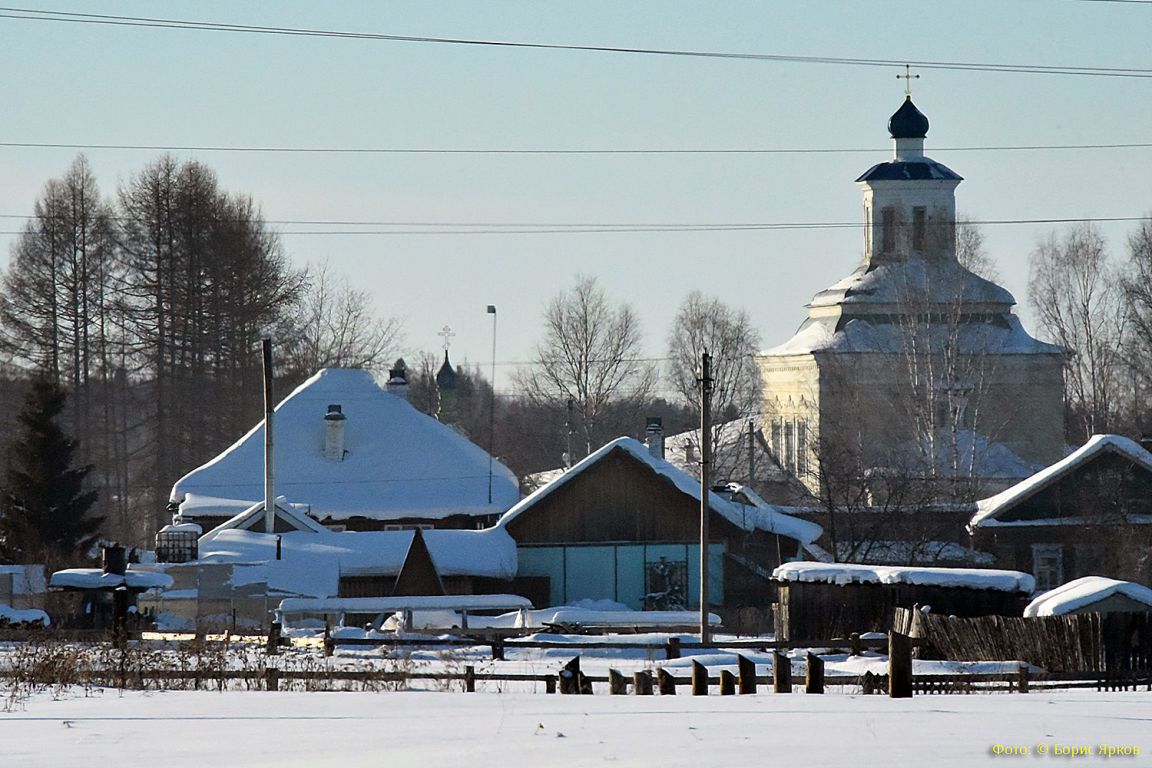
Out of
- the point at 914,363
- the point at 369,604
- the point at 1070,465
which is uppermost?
the point at 914,363

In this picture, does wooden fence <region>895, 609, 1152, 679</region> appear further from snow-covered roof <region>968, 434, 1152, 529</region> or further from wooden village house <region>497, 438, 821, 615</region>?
snow-covered roof <region>968, 434, 1152, 529</region>

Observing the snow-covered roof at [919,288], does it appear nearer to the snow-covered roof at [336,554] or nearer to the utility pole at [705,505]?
the snow-covered roof at [336,554]

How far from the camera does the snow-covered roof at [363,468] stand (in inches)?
2004

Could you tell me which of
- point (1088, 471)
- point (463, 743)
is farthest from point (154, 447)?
point (463, 743)

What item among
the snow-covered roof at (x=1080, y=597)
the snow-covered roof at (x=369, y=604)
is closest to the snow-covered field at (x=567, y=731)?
the snow-covered roof at (x=1080, y=597)

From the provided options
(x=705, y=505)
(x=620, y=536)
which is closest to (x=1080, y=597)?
(x=705, y=505)

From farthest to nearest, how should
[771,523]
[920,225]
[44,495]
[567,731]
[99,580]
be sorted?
[920,225], [44,495], [771,523], [99,580], [567,731]

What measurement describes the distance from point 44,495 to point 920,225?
3758cm

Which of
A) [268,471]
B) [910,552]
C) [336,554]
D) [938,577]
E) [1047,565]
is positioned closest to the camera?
[938,577]

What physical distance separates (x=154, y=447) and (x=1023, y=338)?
30023mm

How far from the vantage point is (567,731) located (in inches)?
563

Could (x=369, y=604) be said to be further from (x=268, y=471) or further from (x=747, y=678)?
(x=747, y=678)

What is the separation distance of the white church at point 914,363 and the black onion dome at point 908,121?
4cm

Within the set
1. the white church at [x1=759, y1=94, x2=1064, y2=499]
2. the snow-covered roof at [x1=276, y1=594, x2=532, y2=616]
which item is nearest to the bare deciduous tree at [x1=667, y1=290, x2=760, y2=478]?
the white church at [x1=759, y1=94, x2=1064, y2=499]
